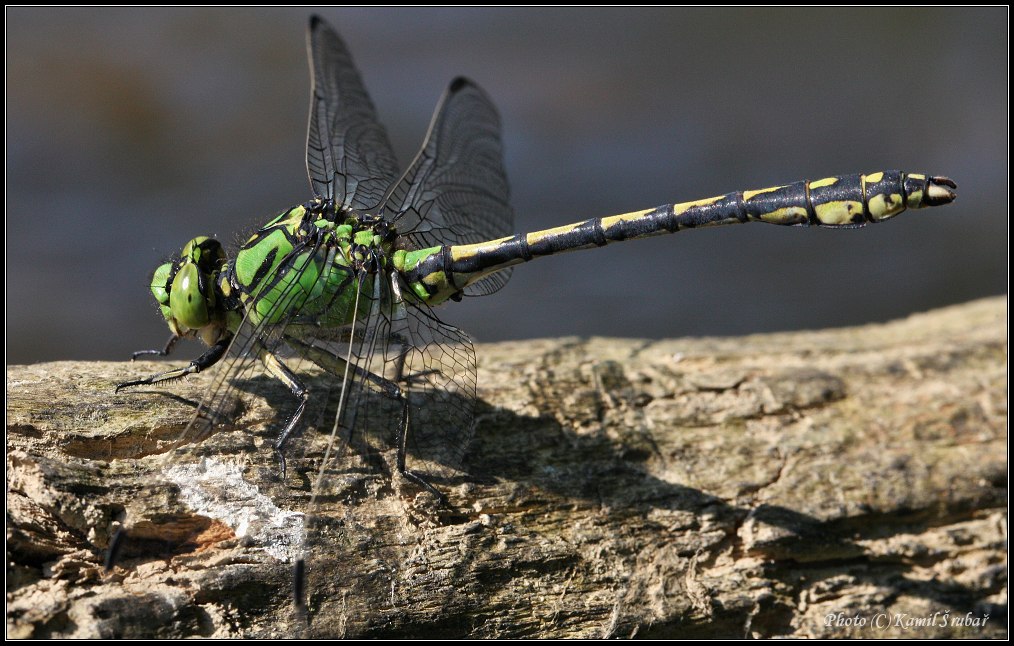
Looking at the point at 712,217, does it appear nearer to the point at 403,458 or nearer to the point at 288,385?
the point at 403,458

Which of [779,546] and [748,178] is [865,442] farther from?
[748,178]

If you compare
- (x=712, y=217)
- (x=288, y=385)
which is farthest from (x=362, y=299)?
(x=712, y=217)

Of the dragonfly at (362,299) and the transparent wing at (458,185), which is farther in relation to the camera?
the transparent wing at (458,185)

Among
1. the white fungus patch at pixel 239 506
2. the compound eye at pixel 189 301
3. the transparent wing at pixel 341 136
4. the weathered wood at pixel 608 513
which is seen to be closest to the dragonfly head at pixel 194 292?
the compound eye at pixel 189 301

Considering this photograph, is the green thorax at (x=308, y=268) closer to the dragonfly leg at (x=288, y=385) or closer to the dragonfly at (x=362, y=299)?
the dragonfly at (x=362, y=299)

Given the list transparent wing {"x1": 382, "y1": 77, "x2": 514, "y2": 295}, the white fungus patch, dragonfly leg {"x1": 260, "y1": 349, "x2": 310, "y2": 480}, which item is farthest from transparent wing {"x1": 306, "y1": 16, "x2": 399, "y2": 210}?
the white fungus patch

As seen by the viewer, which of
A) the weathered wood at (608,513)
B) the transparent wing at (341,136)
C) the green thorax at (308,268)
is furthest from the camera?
the transparent wing at (341,136)
